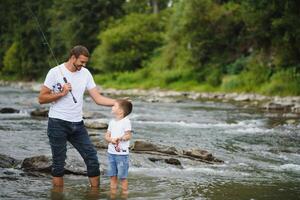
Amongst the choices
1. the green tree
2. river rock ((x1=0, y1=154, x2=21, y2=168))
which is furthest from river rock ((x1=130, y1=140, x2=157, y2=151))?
the green tree

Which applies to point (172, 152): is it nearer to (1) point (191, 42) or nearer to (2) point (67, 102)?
(2) point (67, 102)

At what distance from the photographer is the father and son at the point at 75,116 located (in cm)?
802

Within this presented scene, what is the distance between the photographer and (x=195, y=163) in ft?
38.2

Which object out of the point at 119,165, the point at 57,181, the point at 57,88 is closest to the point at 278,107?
the point at 119,165

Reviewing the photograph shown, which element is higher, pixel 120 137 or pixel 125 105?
pixel 125 105

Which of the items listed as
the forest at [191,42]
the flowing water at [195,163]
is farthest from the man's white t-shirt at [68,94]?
the forest at [191,42]

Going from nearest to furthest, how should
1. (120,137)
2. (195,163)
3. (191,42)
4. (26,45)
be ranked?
(120,137) → (195,163) → (191,42) → (26,45)

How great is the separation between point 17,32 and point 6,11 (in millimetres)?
5420

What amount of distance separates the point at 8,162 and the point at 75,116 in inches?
113

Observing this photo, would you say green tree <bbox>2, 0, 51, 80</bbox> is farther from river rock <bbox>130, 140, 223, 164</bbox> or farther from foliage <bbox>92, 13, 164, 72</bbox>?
river rock <bbox>130, 140, 223, 164</bbox>

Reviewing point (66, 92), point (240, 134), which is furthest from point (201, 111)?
point (66, 92)

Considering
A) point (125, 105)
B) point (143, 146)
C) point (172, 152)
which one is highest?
point (125, 105)

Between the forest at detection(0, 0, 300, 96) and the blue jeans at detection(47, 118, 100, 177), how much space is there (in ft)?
35.0

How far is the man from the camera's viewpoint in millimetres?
8016
